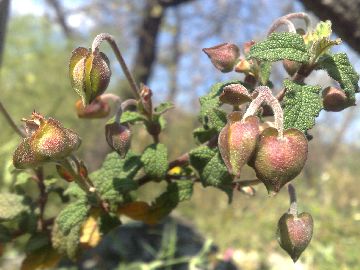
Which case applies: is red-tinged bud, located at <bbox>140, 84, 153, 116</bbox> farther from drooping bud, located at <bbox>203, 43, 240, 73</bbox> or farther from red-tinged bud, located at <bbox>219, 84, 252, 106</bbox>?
red-tinged bud, located at <bbox>219, 84, 252, 106</bbox>

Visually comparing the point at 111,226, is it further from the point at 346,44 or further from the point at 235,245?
the point at 235,245

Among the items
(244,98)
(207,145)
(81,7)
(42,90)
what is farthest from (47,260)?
(81,7)

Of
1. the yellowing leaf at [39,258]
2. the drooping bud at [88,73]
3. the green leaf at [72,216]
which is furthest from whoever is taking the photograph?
the yellowing leaf at [39,258]

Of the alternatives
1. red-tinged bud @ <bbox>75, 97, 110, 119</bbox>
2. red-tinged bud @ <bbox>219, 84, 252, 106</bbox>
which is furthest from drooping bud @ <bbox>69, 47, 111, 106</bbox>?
red-tinged bud @ <bbox>75, 97, 110, 119</bbox>

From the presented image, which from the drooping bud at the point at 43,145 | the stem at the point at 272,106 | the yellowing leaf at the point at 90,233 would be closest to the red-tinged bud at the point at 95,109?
the yellowing leaf at the point at 90,233

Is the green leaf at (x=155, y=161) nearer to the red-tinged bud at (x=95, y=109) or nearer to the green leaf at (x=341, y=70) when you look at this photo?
the red-tinged bud at (x=95, y=109)

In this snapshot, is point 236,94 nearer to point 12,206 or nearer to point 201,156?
point 201,156

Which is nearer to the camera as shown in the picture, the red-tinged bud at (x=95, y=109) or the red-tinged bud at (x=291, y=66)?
the red-tinged bud at (x=291, y=66)
